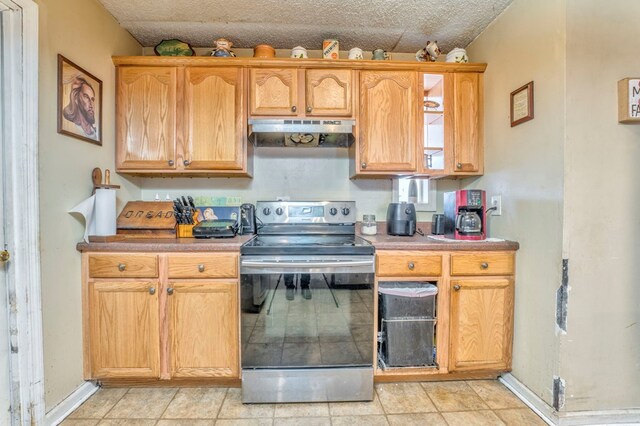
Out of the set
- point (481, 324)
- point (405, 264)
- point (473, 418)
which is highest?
point (405, 264)

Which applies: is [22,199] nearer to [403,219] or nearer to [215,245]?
[215,245]

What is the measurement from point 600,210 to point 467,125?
3.19ft

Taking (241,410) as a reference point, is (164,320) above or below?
above

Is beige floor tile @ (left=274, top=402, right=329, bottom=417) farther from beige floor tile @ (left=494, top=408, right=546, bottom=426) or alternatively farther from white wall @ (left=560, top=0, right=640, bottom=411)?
white wall @ (left=560, top=0, right=640, bottom=411)

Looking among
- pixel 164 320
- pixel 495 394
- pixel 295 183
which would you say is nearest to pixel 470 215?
pixel 495 394

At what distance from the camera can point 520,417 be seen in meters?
1.59

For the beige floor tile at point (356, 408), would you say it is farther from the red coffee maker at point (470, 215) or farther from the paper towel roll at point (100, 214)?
the paper towel roll at point (100, 214)

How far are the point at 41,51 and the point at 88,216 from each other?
83 centimetres

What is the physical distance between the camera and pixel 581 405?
1.53 m

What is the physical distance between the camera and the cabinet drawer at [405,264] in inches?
71.7

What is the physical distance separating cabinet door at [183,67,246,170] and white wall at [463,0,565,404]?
5.58ft

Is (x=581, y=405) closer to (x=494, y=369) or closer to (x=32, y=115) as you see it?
(x=494, y=369)

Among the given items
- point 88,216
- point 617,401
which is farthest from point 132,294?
point 617,401

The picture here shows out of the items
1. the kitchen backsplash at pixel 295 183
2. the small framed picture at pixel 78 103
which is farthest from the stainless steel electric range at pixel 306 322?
the small framed picture at pixel 78 103
